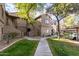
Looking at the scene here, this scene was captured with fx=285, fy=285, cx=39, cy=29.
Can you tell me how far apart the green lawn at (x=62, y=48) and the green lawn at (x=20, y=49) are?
0.29 metres

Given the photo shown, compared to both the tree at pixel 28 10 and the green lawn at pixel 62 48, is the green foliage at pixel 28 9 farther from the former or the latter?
the green lawn at pixel 62 48

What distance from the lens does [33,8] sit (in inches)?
178

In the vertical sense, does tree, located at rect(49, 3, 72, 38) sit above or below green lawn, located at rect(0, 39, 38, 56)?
above

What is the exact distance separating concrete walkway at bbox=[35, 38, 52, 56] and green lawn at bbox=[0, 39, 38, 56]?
0.07m

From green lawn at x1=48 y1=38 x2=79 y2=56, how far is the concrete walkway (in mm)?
66

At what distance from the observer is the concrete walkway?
14.6 feet

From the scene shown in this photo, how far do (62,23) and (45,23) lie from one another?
0.90ft

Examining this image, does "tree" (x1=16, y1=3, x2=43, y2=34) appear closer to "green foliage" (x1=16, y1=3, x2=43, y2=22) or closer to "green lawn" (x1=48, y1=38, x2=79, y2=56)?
"green foliage" (x1=16, y1=3, x2=43, y2=22)

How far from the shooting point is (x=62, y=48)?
14.8 feet

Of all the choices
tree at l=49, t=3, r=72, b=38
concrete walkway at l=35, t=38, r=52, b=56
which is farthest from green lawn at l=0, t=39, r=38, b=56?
tree at l=49, t=3, r=72, b=38

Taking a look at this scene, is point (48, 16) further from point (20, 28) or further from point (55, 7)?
point (20, 28)

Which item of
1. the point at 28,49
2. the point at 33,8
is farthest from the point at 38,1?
the point at 28,49

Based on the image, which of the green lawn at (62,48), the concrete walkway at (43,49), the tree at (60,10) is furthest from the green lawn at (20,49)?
the tree at (60,10)

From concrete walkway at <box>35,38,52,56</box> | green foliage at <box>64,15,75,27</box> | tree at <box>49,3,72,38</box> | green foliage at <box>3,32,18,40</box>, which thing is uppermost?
tree at <box>49,3,72,38</box>
